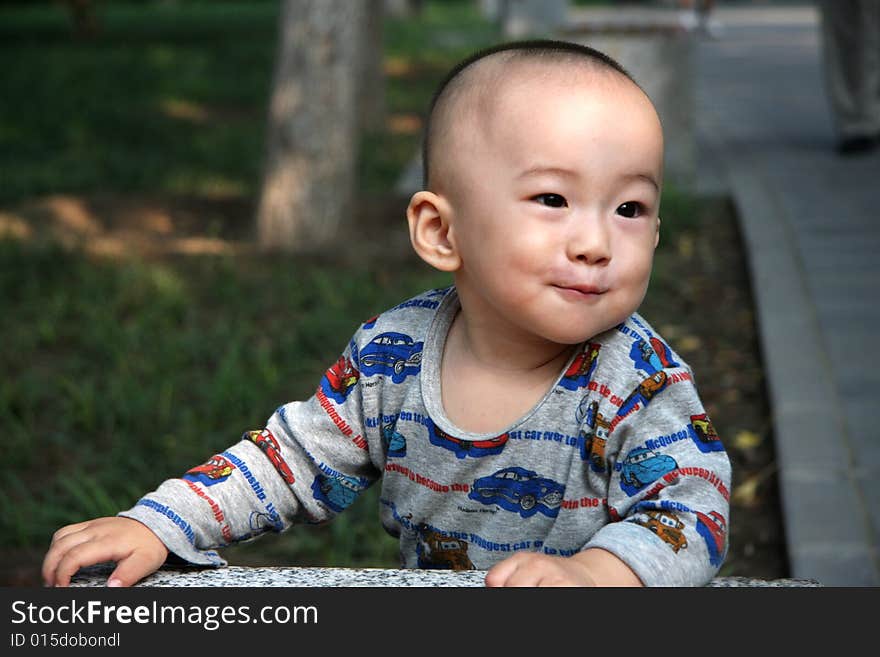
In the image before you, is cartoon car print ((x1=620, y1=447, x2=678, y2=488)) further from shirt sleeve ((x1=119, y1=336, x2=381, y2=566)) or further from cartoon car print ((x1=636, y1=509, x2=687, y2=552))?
shirt sleeve ((x1=119, y1=336, x2=381, y2=566))

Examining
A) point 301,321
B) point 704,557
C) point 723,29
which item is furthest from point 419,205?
point 723,29

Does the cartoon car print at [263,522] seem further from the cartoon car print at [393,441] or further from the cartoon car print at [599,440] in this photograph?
the cartoon car print at [599,440]

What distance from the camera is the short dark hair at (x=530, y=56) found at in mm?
1781

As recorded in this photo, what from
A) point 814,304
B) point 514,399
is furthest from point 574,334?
point 814,304

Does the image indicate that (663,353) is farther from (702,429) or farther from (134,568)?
(134,568)

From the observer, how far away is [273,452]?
78.1 inches

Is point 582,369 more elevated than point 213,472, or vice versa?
point 582,369

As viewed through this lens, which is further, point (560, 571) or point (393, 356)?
point (393, 356)

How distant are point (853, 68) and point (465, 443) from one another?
702cm

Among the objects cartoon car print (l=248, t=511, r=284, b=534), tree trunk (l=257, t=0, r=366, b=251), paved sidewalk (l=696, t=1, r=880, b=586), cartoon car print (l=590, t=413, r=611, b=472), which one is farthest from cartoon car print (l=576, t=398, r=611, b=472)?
tree trunk (l=257, t=0, r=366, b=251)

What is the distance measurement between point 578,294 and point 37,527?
2193 mm

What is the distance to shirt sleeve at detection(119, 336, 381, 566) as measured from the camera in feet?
6.19

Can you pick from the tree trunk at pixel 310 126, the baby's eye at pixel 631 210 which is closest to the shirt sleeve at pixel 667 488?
the baby's eye at pixel 631 210

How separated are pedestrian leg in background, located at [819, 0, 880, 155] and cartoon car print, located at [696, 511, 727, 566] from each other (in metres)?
6.93
